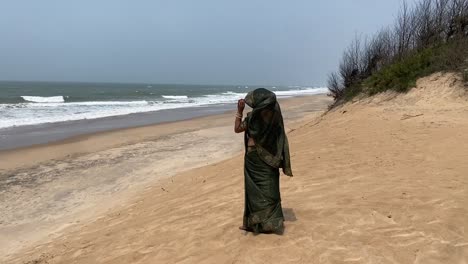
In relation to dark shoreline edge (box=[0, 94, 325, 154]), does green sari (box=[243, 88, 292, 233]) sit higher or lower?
higher

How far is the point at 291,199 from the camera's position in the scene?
5609 mm

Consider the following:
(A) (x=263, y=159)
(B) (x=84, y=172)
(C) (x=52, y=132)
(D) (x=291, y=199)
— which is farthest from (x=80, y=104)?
(A) (x=263, y=159)

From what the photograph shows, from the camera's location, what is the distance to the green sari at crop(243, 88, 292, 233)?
4.14 meters

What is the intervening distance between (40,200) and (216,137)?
351 inches

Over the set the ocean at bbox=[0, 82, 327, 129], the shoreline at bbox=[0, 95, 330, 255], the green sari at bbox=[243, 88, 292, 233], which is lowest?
the shoreline at bbox=[0, 95, 330, 255]

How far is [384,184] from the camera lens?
5.74 meters

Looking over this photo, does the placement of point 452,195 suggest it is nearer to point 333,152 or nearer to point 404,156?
point 404,156

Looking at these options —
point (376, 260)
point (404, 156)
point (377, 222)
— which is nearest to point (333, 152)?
point (404, 156)

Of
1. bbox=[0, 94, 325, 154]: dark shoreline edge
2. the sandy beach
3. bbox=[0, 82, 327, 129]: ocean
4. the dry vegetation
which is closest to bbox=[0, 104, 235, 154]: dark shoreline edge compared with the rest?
bbox=[0, 94, 325, 154]: dark shoreline edge

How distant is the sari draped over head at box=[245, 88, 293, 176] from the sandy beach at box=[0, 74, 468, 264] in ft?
2.70

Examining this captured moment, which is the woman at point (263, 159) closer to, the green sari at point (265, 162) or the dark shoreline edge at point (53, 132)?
the green sari at point (265, 162)

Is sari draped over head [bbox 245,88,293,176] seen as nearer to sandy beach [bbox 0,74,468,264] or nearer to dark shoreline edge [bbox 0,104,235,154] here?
sandy beach [bbox 0,74,468,264]

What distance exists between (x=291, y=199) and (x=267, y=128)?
1776mm

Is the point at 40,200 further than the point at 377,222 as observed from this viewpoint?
Yes
